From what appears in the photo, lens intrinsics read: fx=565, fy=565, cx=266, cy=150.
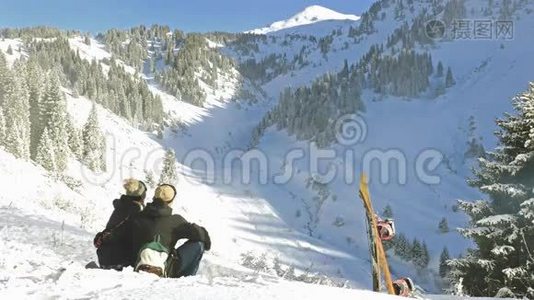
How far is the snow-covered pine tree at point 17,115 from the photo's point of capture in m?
55.7

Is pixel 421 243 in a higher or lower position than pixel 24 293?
lower

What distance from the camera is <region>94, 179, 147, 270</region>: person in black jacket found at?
25.2 ft

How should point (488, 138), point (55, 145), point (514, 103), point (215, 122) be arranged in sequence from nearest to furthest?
point (514, 103) → point (55, 145) → point (488, 138) → point (215, 122)

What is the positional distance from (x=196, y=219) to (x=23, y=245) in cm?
5878

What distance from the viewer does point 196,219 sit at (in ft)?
230

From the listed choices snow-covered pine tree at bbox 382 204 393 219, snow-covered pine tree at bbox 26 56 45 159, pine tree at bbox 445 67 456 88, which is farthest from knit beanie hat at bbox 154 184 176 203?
pine tree at bbox 445 67 456 88

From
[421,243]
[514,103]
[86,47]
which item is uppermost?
[86,47]

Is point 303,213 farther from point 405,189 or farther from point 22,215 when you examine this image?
point 22,215

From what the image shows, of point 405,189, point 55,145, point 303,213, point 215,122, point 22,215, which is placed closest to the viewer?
point 22,215

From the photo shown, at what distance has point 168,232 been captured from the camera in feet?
23.4

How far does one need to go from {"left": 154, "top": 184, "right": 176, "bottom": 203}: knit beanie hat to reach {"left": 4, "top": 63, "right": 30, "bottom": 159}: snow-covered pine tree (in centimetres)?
5199

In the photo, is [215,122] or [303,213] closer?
[303,213]

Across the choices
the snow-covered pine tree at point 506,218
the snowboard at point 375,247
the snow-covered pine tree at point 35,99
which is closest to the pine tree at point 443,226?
the snow-covered pine tree at point 35,99

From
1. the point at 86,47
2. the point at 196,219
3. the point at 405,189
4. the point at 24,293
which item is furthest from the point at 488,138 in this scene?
the point at 24,293
